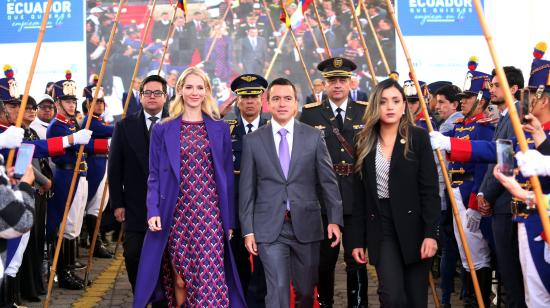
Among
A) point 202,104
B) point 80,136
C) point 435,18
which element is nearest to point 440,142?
point 202,104

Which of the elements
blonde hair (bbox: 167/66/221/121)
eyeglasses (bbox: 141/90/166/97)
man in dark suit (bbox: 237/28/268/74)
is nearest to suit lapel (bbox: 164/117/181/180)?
blonde hair (bbox: 167/66/221/121)

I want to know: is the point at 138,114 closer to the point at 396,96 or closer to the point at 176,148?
the point at 176,148

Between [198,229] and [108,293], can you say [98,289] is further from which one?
[198,229]

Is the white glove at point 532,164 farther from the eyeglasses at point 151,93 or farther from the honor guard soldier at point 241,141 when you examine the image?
the eyeglasses at point 151,93

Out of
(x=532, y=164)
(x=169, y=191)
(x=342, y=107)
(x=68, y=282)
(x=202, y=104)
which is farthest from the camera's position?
(x=68, y=282)

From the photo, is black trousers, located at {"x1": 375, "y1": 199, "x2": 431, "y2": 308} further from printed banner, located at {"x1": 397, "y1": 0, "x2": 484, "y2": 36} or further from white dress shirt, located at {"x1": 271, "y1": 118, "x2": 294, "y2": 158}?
printed banner, located at {"x1": 397, "y1": 0, "x2": 484, "y2": 36}

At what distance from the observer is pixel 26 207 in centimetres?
468

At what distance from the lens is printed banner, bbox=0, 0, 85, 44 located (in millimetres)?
20781

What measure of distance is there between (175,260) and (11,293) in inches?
80.2

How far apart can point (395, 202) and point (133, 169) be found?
2557 mm

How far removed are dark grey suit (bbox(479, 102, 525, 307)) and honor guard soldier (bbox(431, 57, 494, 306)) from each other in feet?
2.21

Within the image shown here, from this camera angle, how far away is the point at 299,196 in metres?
6.30

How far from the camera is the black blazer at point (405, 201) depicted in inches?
230

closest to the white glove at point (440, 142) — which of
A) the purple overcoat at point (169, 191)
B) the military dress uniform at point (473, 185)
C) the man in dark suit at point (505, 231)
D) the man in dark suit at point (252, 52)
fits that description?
the man in dark suit at point (505, 231)
